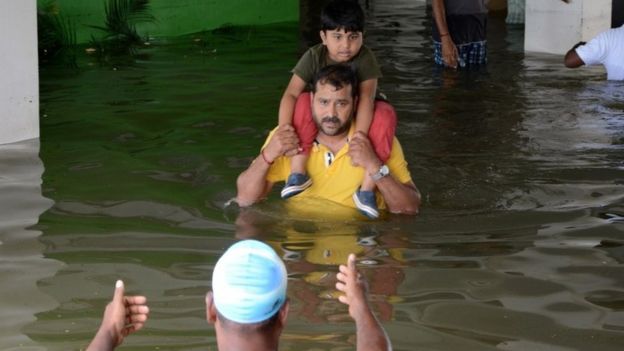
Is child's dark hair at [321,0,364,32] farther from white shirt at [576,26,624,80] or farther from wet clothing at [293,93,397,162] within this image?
white shirt at [576,26,624,80]

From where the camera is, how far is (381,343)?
9.82ft

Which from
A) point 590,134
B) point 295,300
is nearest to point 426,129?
point 590,134

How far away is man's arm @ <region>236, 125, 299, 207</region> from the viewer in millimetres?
6027

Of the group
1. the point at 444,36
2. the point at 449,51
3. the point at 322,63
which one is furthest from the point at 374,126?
the point at 449,51

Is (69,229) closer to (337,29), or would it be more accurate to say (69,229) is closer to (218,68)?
(337,29)

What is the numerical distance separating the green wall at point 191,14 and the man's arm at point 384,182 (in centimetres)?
837

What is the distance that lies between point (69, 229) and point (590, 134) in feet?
14.5

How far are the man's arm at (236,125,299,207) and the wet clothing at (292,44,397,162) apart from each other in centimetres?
14

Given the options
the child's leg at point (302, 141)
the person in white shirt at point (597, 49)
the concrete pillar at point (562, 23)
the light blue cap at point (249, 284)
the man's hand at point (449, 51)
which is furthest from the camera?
the concrete pillar at point (562, 23)

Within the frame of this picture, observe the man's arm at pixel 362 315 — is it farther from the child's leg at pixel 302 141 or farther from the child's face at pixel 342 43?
the child's face at pixel 342 43

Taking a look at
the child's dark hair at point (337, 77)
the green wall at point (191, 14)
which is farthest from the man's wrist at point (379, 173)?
the green wall at point (191, 14)

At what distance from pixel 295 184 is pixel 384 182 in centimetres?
49

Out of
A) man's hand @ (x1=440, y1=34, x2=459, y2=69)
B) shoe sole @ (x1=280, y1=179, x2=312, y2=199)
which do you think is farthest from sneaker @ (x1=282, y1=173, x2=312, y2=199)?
man's hand @ (x1=440, y1=34, x2=459, y2=69)

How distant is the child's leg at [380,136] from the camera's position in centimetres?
607
